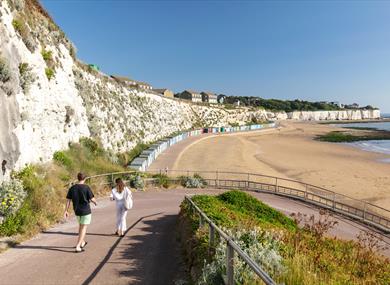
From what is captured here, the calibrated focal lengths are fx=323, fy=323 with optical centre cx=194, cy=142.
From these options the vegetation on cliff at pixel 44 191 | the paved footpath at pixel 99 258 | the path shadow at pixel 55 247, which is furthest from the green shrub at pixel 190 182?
the path shadow at pixel 55 247

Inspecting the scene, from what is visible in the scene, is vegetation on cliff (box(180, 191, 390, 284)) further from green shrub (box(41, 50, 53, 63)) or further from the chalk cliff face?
green shrub (box(41, 50, 53, 63))

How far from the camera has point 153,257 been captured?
878 cm

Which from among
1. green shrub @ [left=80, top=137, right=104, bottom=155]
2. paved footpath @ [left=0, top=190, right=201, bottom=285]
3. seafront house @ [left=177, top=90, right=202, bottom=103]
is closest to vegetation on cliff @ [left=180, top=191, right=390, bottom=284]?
paved footpath @ [left=0, top=190, right=201, bottom=285]

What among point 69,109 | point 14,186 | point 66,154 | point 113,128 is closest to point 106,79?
point 113,128

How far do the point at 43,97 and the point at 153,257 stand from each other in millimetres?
13213

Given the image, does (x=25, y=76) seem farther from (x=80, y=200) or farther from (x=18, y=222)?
(x=80, y=200)

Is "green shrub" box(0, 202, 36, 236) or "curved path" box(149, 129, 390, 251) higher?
"green shrub" box(0, 202, 36, 236)

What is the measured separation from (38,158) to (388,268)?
586 inches

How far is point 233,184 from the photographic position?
29625mm

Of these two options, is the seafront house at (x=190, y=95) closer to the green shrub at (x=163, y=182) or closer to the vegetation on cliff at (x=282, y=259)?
the green shrub at (x=163, y=182)

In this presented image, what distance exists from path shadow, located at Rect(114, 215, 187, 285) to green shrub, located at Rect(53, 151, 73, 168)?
843cm

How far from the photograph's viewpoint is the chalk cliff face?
13.2m

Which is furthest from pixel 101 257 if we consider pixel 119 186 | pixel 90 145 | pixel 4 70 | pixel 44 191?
pixel 90 145

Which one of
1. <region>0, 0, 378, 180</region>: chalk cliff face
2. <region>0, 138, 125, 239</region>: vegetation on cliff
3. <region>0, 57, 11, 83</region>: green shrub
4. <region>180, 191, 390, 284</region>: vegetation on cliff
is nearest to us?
<region>180, 191, 390, 284</region>: vegetation on cliff
